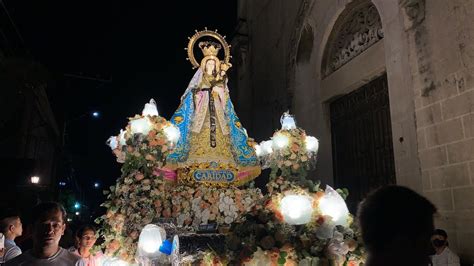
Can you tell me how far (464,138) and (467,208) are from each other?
0.89 m

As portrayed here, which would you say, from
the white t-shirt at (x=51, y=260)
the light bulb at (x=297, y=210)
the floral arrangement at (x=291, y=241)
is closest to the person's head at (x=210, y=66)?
the floral arrangement at (x=291, y=241)

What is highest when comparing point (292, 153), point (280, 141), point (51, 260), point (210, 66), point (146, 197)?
point (210, 66)

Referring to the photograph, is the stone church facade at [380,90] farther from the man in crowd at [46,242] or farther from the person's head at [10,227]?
the person's head at [10,227]

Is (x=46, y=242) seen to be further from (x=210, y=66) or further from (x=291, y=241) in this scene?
(x=210, y=66)

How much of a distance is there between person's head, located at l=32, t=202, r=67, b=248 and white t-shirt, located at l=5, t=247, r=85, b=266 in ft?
0.29

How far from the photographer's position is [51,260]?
9.76ft

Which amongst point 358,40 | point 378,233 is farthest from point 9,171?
point 378,233

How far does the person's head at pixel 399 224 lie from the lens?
150cm

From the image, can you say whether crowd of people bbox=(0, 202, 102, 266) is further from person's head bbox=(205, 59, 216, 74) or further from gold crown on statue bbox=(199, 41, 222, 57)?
gold crown on statue bbox=(199, 41, 222, 57)

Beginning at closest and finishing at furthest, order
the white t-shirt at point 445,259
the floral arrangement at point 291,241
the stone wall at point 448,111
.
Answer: the floral arrangement at point 291,241 < the white t-shirt at point 445,259 < the stone wall at point 448,111

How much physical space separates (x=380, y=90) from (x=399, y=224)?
6.95 meters

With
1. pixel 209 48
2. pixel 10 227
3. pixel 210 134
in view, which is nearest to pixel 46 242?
pixel 10 227

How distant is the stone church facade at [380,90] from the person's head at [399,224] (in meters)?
3.50

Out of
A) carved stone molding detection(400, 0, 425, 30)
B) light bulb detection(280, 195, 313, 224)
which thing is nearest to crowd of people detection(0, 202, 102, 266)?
light bulb detection(280, 195, 313, 224)
